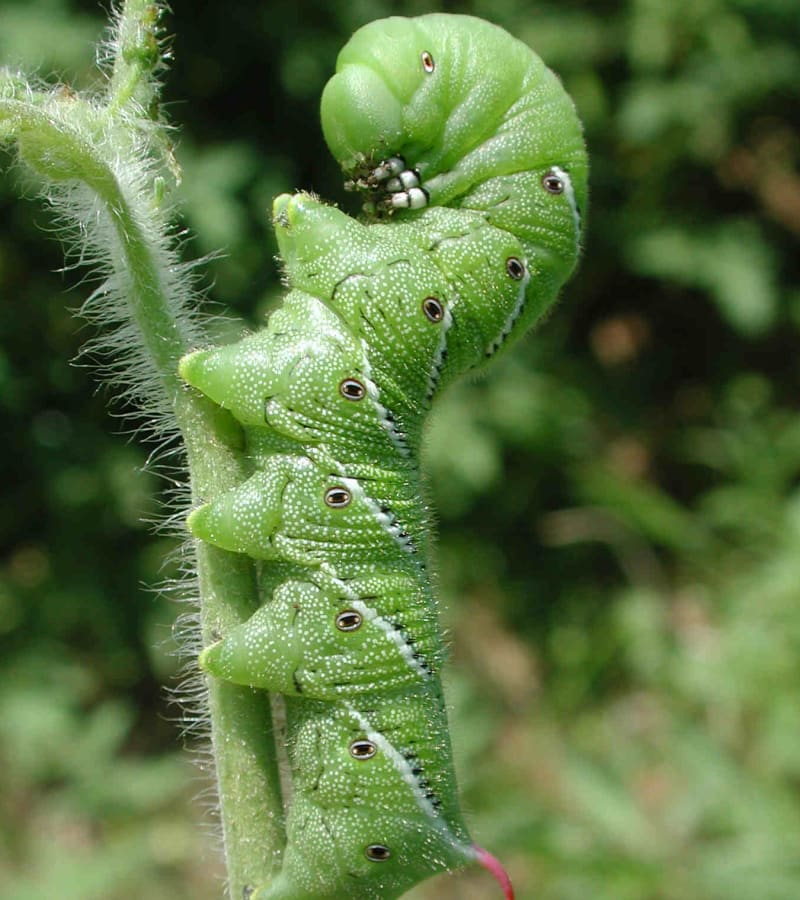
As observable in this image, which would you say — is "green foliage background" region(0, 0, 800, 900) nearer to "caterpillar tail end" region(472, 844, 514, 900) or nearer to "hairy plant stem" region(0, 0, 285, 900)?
"caterpillar tail end" region(472, 844, 514, 900)

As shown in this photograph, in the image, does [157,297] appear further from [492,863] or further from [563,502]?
[563,502]

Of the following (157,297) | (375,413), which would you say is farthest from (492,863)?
(157,297)

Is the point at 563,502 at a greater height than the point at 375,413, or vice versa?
the point at 375,413

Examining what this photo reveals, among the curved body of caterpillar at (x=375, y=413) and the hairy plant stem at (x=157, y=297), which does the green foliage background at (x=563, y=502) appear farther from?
the hairy plant stem at (x=157, y=297)

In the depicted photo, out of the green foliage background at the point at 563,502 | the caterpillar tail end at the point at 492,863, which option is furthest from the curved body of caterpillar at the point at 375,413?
the green foliage background at the point at 563,502

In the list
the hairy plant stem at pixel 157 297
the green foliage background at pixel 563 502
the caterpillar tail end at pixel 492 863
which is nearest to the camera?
the hairy plant stem at pixel 157 297

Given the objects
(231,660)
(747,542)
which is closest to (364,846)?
(231,660)

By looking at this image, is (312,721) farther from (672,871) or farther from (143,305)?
(672,871)

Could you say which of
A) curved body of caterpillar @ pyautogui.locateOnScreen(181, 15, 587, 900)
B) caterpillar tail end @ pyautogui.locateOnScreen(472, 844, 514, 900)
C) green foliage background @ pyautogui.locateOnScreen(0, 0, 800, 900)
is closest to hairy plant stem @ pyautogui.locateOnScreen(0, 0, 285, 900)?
curved body of caterpillar @ pyautogui.locateOnScreen(181, 15, 587, 900)
